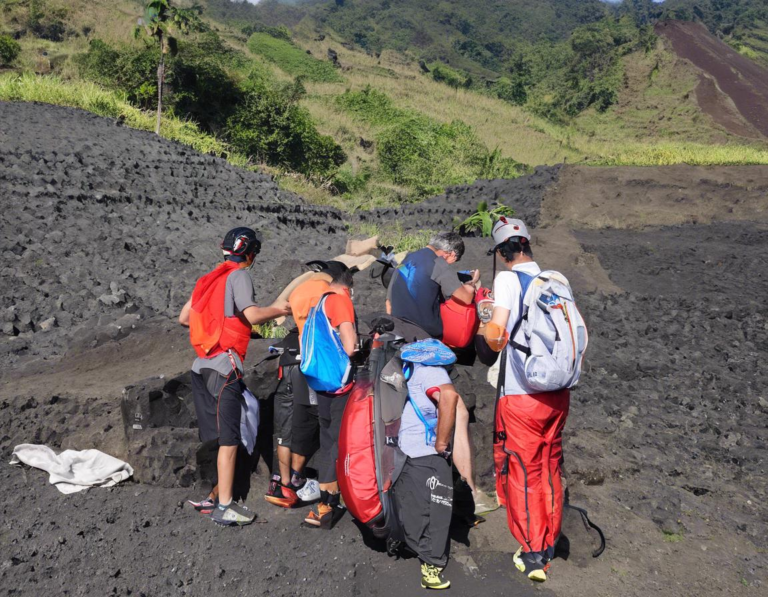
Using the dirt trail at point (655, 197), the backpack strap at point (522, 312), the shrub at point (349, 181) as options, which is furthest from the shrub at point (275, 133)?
the backpack strap at point (522, 312)

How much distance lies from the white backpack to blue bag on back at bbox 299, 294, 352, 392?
0.98 metres

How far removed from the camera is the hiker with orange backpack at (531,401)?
142 inches

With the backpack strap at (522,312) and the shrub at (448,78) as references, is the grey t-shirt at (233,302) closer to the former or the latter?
the backpack strap at (522,312)

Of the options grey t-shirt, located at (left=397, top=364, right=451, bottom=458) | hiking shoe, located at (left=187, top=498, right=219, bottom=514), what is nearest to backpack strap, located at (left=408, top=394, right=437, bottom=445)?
grey t-shirt, located at (left=397, top=364, right=451, bottom=458)

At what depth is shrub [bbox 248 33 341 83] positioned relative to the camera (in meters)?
35.8

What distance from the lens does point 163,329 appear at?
323 inches

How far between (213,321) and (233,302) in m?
0.17

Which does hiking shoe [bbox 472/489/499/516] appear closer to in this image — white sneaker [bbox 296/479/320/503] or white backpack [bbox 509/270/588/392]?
white backpack [bbox 509/270/588/392]

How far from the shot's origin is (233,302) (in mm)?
4320

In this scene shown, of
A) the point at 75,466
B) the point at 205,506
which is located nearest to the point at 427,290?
the point at 205,506

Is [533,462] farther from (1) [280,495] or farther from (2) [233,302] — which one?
(2) [233,302]

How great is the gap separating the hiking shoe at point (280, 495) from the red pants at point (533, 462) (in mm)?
1427

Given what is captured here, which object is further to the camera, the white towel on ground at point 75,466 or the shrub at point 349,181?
the shrub at point 349,181

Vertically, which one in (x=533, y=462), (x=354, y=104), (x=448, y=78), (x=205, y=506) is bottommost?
(x=205, y=506)
